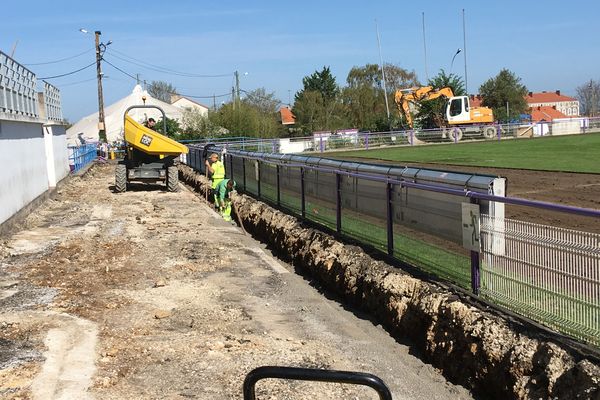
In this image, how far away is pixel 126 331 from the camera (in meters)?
7.22

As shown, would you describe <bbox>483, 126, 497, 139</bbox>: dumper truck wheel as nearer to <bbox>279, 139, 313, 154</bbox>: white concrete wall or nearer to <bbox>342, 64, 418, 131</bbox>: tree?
<bbox>279, 139, 313, 154</bbox>: white concrete wall

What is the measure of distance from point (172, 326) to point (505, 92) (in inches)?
3395

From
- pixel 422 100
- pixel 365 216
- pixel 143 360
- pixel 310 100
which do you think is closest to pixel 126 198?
pixel 365 216

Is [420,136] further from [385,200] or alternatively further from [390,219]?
[390,219]

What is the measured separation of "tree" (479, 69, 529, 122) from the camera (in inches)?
3445

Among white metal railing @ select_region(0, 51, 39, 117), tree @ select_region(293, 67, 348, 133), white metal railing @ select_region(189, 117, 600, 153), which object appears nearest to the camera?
white metal railing @ select_region(0, 51, 39, 117)

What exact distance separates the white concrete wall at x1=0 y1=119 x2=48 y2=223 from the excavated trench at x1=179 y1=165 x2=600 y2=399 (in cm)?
815

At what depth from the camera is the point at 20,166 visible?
1722cm

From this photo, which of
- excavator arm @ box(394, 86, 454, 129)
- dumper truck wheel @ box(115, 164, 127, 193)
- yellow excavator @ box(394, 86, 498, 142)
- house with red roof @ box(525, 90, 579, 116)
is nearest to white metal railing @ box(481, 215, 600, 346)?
dumper truck wheel @ box(115, 164, 127, 193)

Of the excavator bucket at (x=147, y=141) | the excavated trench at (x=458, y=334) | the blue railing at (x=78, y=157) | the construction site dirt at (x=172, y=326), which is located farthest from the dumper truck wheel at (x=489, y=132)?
the excavated trench at (x=458, y=334)

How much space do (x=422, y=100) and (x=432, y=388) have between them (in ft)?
178

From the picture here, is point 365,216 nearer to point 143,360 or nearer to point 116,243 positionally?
point 143,360

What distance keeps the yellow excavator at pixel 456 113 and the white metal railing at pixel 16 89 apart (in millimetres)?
34224

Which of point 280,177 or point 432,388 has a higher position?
point 280,177
